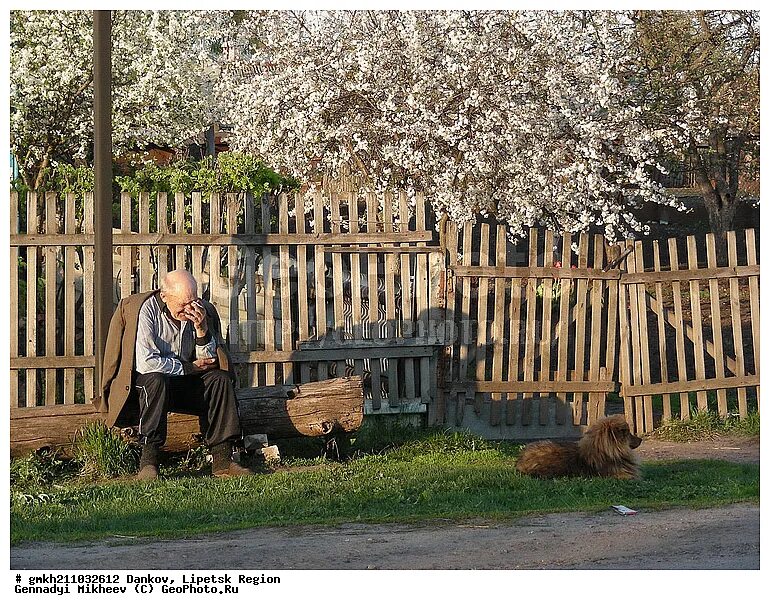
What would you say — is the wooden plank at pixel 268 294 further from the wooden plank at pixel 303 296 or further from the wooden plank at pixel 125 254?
the wooden plank at pixel 125 254

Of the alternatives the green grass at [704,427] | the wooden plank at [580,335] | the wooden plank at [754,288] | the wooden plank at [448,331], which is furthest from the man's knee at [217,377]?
the wooden plank at [754,288]

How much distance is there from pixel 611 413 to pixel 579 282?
1.72m

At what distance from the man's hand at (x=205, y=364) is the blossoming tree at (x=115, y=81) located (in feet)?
29.9

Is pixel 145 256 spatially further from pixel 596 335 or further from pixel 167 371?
pixel 596 335

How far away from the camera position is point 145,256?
891 cm

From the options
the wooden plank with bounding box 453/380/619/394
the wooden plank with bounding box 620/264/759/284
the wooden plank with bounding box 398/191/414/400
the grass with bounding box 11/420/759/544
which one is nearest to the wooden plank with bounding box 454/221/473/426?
the wooden plank with bounding box 453/380/619/394

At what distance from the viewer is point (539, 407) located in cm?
998

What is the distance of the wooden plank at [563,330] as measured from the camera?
9.80m

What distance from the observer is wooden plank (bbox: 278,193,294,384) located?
9109 mm

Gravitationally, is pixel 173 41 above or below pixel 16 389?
above

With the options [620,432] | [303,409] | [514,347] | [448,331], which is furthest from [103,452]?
[514,347]

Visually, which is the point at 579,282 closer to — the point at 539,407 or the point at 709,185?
the point at 539,407

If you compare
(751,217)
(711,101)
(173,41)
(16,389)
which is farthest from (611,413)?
(751,217)

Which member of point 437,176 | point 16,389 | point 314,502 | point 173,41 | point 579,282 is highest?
point 173,41
